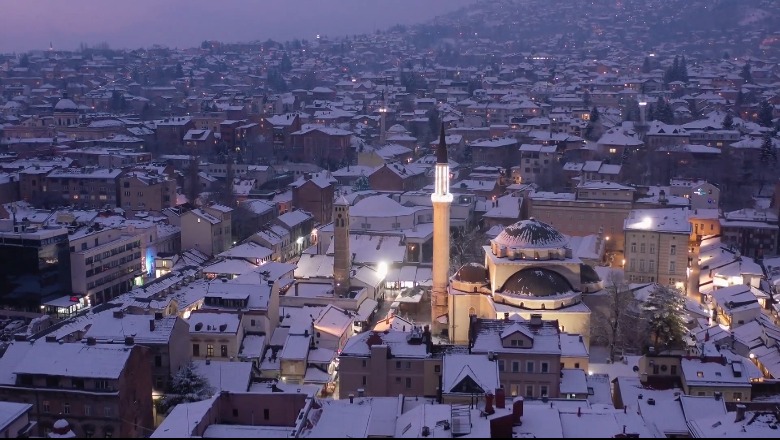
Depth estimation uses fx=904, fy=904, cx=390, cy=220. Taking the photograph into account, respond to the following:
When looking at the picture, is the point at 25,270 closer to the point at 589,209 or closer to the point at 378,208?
the point at 378,208

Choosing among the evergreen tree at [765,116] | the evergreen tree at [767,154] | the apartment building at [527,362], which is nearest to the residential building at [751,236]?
the evergreen tree at [767,154]

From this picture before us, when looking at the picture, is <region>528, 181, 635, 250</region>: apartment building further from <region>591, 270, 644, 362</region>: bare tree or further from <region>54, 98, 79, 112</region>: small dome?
<region>54, 98, 79, 112</region>: small dome

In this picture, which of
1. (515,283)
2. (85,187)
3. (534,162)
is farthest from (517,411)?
(534,162)

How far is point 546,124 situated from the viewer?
58.4 metres

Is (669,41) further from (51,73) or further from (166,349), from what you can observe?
(166,349)

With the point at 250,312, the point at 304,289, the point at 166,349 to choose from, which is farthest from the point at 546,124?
the point at 166,349

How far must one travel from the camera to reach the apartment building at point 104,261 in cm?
3003

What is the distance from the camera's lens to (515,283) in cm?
2448

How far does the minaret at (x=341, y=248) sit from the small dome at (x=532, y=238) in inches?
253

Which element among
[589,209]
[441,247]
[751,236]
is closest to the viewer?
[441,247]

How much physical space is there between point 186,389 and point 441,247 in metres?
9.64

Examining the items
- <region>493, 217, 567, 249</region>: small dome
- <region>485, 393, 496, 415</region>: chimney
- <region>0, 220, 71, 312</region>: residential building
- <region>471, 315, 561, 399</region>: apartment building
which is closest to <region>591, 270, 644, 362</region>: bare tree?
<region>493, 217, 567, 249</region>: small dome

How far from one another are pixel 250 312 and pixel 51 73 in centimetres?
8452

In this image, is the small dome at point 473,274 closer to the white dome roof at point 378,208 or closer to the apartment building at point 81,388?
the apartment building at point 81,388
